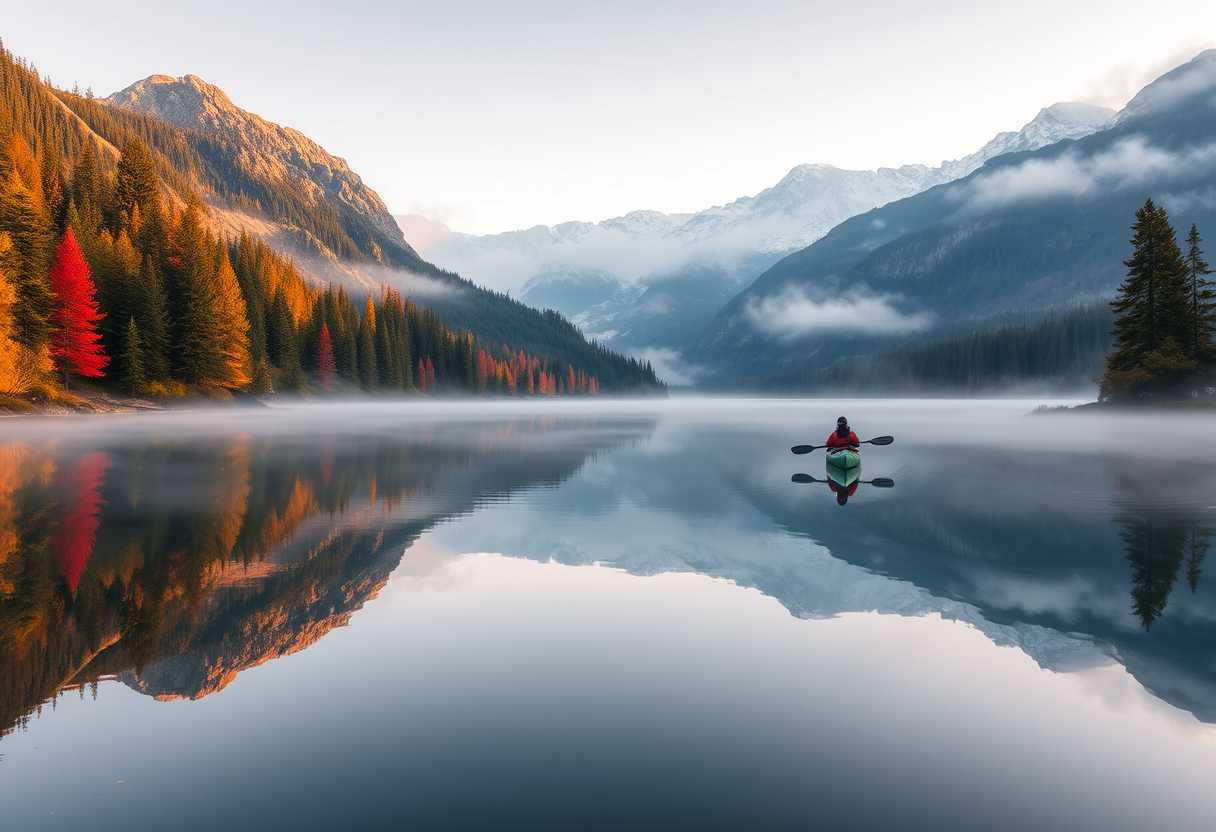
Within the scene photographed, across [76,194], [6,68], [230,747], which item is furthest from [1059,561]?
[6,68]

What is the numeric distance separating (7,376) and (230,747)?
219 feet

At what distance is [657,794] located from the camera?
6.59 metres

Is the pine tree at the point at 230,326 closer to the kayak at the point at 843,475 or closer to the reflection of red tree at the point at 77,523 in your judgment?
the reflection of red tree at the point at 77,523

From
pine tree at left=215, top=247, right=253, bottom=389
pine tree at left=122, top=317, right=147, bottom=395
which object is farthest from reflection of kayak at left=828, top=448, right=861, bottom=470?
pine tree at left=215, top=247, right=253, bottom=389

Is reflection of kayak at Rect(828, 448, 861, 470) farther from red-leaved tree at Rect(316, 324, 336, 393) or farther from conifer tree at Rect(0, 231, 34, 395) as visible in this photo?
red-leaved tree at Rect(316, 324, 336, 393)

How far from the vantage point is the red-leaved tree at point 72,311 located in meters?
65.2

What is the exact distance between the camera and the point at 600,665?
389 inches

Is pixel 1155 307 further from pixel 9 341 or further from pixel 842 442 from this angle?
pixel 9 341

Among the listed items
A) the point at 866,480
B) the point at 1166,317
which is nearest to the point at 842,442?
the point at 866,480

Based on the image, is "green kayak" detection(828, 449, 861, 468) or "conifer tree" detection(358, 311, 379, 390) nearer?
"green kayak" detection(828, 449, 861, 468)

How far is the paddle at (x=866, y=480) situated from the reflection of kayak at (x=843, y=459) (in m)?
0.86

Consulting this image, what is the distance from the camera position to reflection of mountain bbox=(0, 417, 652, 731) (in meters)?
9.60

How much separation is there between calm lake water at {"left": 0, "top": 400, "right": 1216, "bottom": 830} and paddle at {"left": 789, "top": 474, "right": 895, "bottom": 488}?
5.62m

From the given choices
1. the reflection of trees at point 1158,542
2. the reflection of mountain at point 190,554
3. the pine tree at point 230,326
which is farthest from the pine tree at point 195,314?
the reflection of trees at point 1158,542
